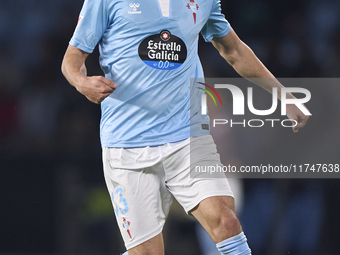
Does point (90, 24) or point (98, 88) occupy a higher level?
point (90, 24)

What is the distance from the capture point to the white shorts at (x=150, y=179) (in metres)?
2.27

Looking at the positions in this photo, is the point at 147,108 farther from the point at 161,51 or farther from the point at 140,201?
the point at 140,201

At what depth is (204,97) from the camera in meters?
2.47

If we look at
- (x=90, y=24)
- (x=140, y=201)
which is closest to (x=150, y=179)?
(x=140, y=201)

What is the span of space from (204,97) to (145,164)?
465 millimetres

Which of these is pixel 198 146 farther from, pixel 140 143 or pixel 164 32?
pixel 164 32

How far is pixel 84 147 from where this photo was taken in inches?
159

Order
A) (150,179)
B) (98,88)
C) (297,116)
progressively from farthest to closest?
(297,116) → (150,179) → (98,88)

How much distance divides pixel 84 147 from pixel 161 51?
193 centimetres

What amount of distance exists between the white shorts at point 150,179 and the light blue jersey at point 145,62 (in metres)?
0.05

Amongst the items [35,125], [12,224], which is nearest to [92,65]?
[35,125]

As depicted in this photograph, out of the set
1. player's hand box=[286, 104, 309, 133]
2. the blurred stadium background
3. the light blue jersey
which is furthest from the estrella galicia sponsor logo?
the blurred stadium background

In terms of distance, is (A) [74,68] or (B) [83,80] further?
(A) [74,68]

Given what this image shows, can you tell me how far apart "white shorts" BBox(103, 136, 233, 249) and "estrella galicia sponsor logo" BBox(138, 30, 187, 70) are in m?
0.36
